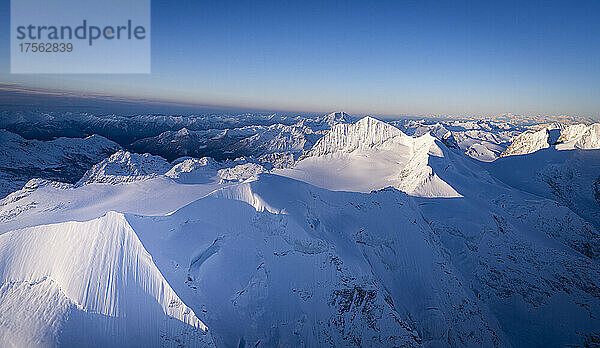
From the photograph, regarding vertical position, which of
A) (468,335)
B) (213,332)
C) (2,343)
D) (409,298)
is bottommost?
(468,335)

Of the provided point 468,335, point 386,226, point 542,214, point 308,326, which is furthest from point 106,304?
point 542,214

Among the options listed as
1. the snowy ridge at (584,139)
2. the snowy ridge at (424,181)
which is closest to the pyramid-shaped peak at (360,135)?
the snowy ridge at (424,181)

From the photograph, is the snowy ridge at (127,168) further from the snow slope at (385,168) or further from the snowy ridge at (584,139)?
the snowy ridge at (584,139)

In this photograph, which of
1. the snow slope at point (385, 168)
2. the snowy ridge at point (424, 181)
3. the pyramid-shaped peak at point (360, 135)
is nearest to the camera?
the snowy ridge at point (424, 181)

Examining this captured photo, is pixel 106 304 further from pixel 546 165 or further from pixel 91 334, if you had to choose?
pixel 546 165

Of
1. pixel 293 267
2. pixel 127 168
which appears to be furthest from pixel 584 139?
pixel 127 168
